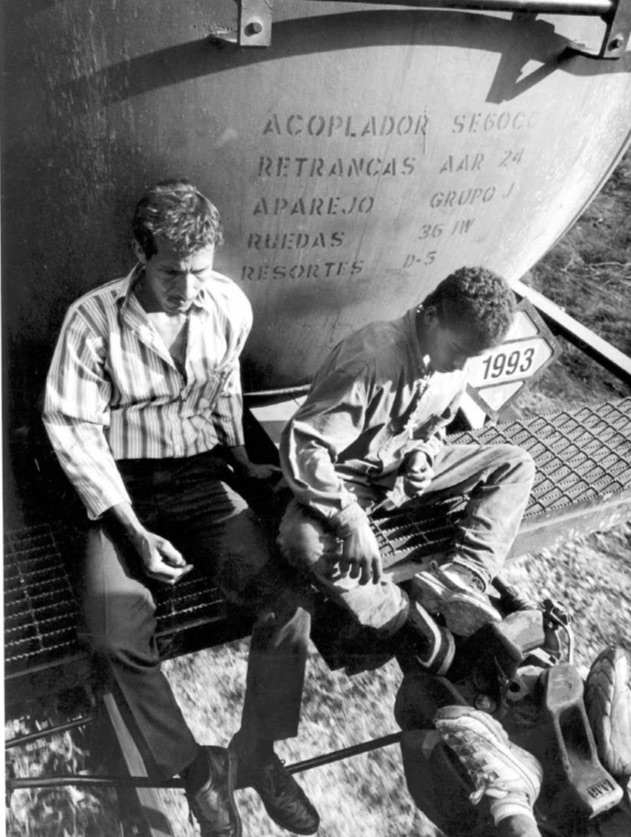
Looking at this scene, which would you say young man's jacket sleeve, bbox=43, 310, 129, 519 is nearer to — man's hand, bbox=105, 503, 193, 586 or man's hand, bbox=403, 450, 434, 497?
man's hand, bbox=105, 503, 193, 586

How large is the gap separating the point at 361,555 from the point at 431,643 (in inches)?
11.2

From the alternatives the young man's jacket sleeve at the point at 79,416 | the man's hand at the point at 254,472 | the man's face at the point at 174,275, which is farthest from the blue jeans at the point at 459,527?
the man's face at the point at 174,275

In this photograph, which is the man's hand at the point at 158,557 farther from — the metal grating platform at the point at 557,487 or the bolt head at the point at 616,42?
the bolt head at the point at 616,42

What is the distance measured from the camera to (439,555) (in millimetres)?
2400

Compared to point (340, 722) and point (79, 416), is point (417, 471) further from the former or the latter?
point (79, 416)

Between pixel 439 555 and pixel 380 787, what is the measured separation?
0.63 metres

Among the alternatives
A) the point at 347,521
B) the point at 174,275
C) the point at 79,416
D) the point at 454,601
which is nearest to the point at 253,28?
the point at 174,275

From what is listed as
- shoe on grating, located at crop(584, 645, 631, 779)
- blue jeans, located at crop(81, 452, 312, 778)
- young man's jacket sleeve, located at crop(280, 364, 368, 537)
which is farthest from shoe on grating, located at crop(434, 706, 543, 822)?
young man's jacket sleeve, located at crop(280, 364, 368, 537)

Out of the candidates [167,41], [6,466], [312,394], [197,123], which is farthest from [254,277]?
[6,466]

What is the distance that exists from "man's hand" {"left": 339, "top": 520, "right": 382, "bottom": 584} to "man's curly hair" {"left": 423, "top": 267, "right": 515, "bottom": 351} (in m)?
0.54

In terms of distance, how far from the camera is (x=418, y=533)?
248 centimetres

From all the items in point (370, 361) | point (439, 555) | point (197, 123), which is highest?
point (197, 123)

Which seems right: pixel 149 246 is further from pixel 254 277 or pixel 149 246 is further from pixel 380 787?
pixel 380 787

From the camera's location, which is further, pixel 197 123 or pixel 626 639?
pixel 626 639
